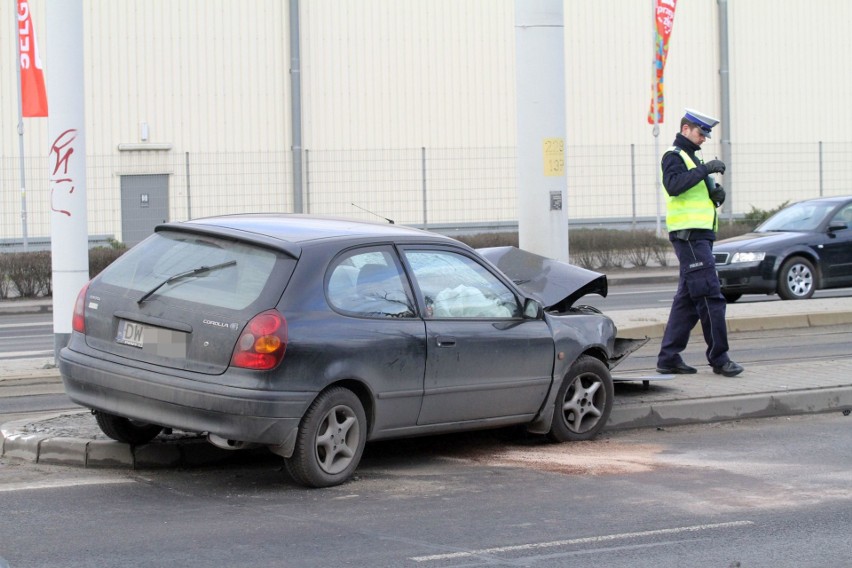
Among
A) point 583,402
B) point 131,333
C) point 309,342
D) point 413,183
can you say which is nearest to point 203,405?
point 309,342

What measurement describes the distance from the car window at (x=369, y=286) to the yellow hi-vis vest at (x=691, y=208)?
323 cm

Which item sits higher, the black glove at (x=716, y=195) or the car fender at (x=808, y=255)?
the black glove at (x=716, y=195)

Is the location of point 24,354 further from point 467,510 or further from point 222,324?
Answer: point 467,510

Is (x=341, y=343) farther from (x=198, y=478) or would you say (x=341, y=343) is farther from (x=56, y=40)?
(x=56, y=40)

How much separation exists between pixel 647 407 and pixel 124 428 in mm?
3680

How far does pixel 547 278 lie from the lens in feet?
28.3

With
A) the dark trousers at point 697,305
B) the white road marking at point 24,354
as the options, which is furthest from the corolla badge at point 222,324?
the white road marking at point 24,354

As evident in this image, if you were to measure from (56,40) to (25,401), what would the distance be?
112 inches

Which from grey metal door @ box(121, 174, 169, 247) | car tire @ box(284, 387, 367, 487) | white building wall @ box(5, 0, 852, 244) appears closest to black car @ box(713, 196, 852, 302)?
car tire @ box(284, 387, 367, 487)

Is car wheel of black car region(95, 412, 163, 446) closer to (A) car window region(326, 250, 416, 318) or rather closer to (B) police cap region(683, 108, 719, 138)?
(A) car window region(326, 250, 416, 318)

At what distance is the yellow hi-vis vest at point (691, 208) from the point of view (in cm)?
966

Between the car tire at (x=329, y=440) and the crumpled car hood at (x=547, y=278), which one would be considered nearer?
the car tire at (x=329, y=440)

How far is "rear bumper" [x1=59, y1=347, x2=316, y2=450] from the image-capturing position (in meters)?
6.43

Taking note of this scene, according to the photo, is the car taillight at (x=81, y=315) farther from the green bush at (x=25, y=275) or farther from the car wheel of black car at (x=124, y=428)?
the green bush at (x=25, y=275)
